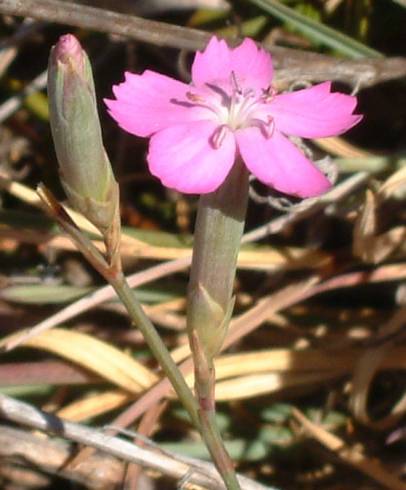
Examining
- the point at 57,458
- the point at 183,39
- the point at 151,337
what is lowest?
the point at 151,337

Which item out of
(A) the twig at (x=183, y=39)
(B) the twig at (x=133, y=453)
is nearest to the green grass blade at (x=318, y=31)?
(A) the twig at (x=183, y=39)

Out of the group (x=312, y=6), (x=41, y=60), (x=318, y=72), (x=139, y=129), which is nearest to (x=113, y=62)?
(x=41, y=60)

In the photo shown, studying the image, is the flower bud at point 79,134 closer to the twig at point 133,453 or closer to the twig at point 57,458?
the twig at point 133,453

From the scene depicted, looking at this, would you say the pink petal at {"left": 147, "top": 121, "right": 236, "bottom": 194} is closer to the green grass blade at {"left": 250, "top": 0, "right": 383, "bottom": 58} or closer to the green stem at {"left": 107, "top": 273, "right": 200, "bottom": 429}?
the green stem at {"left": 107, "top": 273, "right": 200, "bottom": 429}

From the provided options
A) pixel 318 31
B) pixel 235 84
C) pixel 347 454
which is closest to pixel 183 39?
pixel 318 31

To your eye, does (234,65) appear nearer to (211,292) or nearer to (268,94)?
(268,94)

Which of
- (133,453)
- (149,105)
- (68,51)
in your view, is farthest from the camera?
(133,453)
